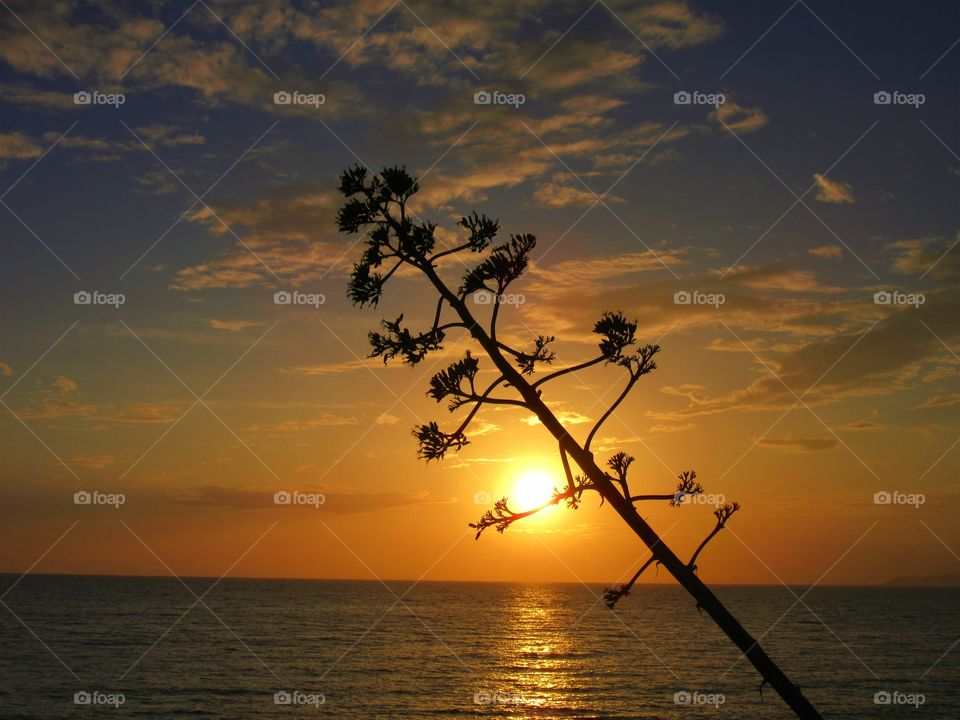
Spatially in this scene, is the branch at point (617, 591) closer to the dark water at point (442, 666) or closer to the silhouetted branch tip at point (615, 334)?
the silhouetted branch tip at point (615, 334)

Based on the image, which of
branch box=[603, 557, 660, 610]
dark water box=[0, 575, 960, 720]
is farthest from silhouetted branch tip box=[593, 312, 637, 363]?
dark water box=[0, 575, 960, 720]

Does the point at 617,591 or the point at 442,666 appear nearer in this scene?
the point at 617,591

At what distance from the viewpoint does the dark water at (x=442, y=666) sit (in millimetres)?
48969

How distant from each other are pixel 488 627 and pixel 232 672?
59.4 metres

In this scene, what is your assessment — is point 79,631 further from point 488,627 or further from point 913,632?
point 913,632

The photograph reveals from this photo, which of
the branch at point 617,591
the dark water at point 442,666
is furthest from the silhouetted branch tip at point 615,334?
the dark water at point 442,666

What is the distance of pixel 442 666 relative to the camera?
68.4 m

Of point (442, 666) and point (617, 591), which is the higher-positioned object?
point (442, 666)

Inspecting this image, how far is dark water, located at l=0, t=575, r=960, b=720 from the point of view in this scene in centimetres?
4897

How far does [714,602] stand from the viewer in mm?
7434

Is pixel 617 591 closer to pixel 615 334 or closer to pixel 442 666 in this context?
pixel 615 334

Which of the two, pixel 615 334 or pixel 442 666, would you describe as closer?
pixel 615 334

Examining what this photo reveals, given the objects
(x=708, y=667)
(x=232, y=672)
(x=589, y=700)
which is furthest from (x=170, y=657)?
(x=708, y=667)

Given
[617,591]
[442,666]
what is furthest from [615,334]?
[442,666]
